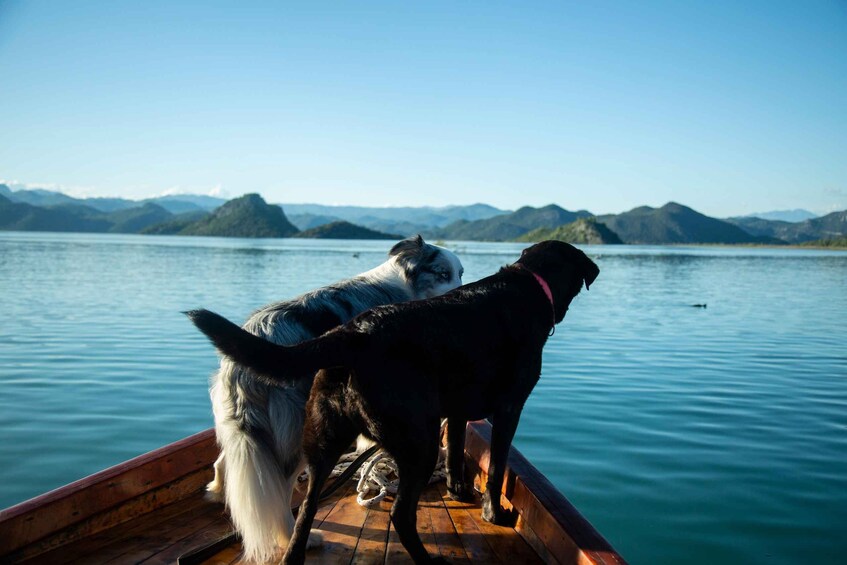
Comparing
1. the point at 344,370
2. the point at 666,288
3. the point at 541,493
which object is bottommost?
the point at 666,288

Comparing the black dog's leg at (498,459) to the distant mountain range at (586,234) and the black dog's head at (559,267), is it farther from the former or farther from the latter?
the distant mountain range at (586,234)

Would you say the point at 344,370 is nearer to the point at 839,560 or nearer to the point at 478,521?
the point at 478,521

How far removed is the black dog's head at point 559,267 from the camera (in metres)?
4.51

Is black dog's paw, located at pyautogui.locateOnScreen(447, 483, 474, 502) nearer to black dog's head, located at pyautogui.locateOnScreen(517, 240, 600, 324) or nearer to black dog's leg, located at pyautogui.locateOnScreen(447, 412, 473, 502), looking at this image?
black dog's leg, located at pyautogui.locateOnScreen(447, 412, 473, 502)

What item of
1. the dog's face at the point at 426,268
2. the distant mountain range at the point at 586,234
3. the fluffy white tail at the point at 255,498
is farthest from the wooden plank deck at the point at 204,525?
the distant mountain range at the point at 586,234

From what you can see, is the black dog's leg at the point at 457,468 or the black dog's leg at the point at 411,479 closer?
the black dog's leg at the point at 411,479

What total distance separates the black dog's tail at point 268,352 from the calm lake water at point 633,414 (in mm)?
4543

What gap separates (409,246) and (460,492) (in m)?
1.98

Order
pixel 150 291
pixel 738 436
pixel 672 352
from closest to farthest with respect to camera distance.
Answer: pixel 738 436 < pixel 672 352 < pixel 150 291

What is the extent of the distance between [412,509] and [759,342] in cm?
1745

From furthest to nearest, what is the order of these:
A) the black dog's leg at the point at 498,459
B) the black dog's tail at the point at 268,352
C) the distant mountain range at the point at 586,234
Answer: the distant mountain range at the point at 586,234 < the black dog's leg at the point at 498,459 < the black dog's tail at the point at 268,352

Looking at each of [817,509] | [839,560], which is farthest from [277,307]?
[817,509]

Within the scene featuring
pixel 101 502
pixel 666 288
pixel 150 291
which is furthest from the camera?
pixel 666 288

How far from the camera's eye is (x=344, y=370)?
10.6 feet
